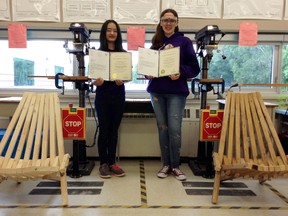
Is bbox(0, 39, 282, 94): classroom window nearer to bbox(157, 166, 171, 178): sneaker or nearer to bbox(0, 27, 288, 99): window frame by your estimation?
bbox(0, 27, 288, 99): window frame

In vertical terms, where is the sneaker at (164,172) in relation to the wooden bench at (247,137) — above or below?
below

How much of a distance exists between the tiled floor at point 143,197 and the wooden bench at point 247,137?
18 cm

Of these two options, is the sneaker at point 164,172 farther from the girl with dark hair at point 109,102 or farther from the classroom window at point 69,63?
the classroom window at point 69,63

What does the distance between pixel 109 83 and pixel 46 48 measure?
1.42m

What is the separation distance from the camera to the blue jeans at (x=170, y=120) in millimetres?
2352

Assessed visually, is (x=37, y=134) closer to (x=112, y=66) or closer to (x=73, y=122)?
(x=73, y=122)

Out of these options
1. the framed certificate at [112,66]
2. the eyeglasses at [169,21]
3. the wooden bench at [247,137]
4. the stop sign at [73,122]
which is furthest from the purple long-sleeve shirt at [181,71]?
the stop sign at [73,122]

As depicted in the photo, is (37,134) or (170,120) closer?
(37,134)

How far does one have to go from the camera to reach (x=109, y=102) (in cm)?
236

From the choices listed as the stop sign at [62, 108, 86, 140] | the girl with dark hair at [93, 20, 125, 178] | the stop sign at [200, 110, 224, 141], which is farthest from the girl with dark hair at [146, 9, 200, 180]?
the stop sign at [62, 108, 86, 140]

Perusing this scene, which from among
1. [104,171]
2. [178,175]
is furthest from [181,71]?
[104,171]

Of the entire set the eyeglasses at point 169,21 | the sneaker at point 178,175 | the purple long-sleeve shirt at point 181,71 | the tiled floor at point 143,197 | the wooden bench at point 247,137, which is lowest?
the tiled floor at point 143,197

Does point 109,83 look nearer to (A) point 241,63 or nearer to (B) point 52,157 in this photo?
(B) point 52,157

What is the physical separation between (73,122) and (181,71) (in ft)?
3.54
